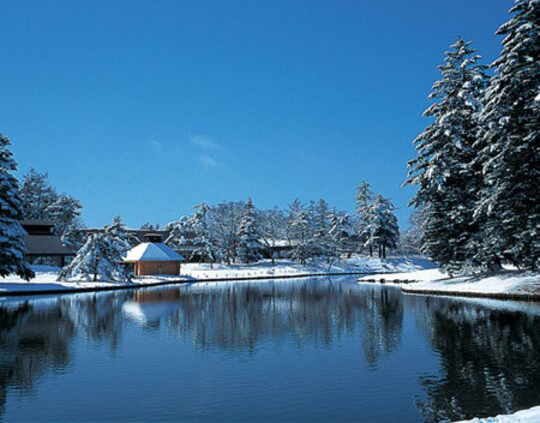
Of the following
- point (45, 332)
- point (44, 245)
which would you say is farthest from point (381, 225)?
point (45, 332)

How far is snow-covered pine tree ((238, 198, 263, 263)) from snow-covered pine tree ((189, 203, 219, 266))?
17.1ft

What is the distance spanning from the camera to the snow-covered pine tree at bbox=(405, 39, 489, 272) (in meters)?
35.4

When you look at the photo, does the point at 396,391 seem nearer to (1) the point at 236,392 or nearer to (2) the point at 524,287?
(1) the point at 236,392

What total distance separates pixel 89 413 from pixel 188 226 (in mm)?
81795

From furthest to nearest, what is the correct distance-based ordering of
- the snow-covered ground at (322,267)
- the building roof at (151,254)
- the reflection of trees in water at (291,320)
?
the snow-covered ground at (322,267) < the building roof at (151,254) < the reflection of trees in water at (291,320)

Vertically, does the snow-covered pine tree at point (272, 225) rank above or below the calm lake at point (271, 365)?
above

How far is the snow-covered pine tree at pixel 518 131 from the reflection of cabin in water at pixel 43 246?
2221 inches

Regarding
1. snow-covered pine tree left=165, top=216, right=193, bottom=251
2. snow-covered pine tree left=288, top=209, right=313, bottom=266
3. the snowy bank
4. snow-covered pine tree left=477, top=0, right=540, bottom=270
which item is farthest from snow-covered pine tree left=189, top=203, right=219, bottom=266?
snow-covered pine tree left=477, top=0, right=540, bottom=270

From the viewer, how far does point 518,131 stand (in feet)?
84.1

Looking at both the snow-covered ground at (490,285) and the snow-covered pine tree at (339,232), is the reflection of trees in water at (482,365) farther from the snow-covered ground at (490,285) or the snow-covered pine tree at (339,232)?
the snow-covered pine tree at (339,232)

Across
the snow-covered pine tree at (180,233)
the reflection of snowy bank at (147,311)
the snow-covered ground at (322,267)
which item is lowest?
the reflection of snowy bank at (147,311)

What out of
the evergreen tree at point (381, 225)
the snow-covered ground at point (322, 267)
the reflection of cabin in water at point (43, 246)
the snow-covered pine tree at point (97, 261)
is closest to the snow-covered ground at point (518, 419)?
the snow-covered pine tree at point (97, 261)

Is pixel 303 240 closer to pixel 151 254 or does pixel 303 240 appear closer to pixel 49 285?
pixel 151 254

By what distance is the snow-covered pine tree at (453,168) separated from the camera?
116 ft
